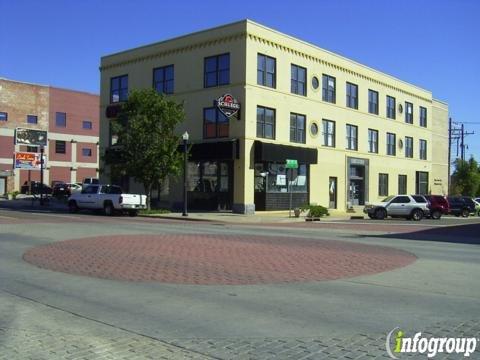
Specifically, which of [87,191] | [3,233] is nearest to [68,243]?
[3,233]

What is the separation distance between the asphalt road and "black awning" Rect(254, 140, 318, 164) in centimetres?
2390

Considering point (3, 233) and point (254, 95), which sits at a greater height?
point (254, 95)

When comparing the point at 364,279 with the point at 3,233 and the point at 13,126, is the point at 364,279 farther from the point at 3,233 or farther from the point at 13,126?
the point at 13,126

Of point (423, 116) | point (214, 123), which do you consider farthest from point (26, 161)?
point (423, 116)

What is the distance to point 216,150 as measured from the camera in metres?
35.7

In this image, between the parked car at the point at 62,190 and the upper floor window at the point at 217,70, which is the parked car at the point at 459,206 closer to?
the upper floor window at the point at 217,70

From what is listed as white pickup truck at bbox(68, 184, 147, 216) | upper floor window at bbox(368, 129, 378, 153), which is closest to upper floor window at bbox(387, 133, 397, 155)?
upper floor window at bbox(368, 129, 378, 153)

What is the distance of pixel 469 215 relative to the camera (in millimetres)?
46344

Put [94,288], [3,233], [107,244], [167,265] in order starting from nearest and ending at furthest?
[94,288] < [167,265] < [107,244] < [3,233]

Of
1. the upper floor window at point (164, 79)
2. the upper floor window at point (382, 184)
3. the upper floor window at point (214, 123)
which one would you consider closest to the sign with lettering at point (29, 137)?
the upper floor window at point (164, 79)

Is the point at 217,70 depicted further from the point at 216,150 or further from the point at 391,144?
the point at 391,144

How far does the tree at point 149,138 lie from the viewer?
33344 mm

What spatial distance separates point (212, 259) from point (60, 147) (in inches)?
2489

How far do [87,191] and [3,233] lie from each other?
16.0m
